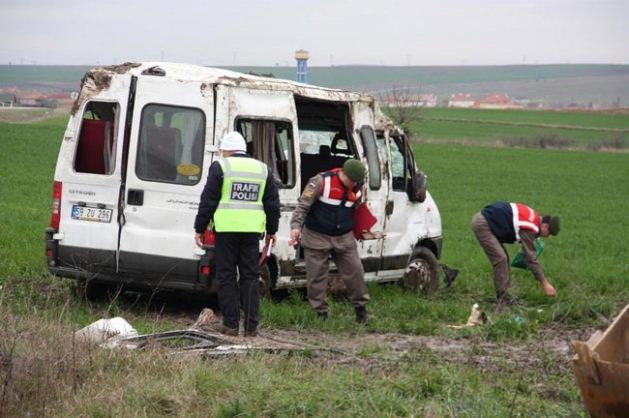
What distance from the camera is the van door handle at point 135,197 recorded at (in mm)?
11133

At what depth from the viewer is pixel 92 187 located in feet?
36.9

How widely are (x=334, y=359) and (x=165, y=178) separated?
3230 mm

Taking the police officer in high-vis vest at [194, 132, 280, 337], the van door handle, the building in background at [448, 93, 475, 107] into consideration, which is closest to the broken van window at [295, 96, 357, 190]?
the van door handle

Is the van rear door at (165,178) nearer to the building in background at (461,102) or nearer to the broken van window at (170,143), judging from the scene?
the broken van window at (170,143)

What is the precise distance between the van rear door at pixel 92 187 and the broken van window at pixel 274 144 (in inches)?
47.8

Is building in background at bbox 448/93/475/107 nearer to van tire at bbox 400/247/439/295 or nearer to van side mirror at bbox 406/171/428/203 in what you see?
van tire at bbox 400/247/439/295

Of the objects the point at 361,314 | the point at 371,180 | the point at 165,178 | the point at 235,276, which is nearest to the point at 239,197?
the point at 235,276

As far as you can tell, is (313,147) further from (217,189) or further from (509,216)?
(217,189)

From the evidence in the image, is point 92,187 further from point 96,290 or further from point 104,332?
point 104,332

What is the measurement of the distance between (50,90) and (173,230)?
109 metres

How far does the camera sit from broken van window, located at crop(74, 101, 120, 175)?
1143 cm

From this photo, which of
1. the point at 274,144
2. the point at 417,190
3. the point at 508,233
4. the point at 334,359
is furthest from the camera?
the point at 417,190

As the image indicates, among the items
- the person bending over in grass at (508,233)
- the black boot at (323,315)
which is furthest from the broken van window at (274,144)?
the person bending over in grass at (508,233)

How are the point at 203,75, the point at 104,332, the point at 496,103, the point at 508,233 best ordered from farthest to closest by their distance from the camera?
the point at 496,103
the point at 508,233
the point at 203,75
the point at 104,332
